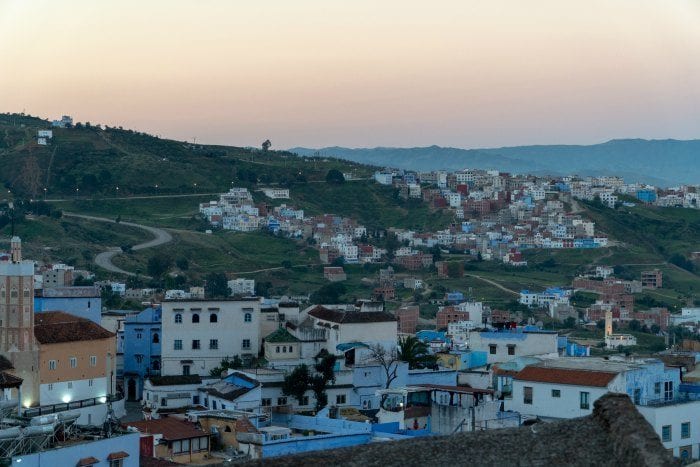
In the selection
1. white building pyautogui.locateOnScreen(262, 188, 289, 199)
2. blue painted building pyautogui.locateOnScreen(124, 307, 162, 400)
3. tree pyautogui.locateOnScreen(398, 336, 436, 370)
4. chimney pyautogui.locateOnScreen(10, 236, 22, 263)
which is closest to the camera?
chimney pyautogui.locateOnScreen(10, 236, 22, 263)

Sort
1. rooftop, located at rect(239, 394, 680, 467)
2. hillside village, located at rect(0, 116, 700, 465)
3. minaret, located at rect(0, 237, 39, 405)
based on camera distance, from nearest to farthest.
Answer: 1. rooftop, located at rect(239, 394, 680, 467)
2. hillside village, located at rect(0, 116, 700, 465)
3. minaret, located at rect(0, 237, 39, 405)

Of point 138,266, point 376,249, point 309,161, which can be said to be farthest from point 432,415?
point 309,161

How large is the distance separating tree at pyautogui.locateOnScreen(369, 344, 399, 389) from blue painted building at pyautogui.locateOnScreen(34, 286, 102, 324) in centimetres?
571

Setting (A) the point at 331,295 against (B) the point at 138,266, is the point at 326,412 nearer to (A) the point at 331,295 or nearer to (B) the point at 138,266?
(A) the point at 331,295

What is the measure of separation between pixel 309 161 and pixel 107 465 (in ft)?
280

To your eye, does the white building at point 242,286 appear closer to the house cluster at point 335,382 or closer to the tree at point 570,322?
the tree at point 570,322

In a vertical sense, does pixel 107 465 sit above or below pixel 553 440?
below

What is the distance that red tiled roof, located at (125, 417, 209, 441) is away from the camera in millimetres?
15627

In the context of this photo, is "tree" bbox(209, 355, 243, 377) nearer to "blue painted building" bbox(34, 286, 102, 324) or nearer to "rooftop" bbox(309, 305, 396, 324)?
"rooftop" bbox(309, 305, 396, 324)

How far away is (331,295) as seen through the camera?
5334cm

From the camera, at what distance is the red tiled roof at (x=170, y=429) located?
15.6m

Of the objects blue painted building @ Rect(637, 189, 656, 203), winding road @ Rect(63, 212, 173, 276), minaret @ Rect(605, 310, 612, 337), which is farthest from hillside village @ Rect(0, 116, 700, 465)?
blue painted building @ Rect(637, 189, 656, 203)

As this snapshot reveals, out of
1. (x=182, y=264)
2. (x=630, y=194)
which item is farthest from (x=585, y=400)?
(x=630, y=194)

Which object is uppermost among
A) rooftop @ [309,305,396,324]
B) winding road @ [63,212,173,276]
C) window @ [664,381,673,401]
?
window @ [664,381,673,401]
